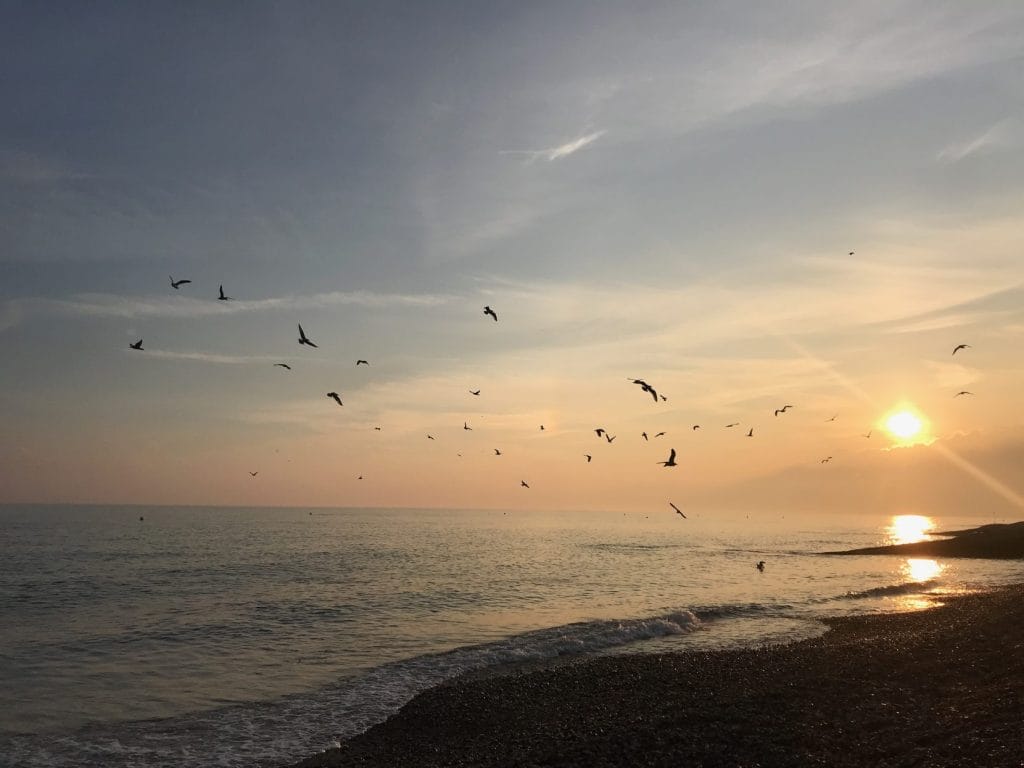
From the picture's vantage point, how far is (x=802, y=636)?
101ft

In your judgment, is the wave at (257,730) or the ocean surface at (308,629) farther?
the ocean surface at (308,629)

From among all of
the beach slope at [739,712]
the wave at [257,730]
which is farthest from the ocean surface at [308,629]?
the beach slope at [739,712]

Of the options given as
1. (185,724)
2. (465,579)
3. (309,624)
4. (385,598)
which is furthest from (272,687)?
(465,579)

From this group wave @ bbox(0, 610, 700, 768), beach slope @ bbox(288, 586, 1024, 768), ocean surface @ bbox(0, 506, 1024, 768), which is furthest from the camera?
ocean surface @ bbox(0, 506, 1024, 768)

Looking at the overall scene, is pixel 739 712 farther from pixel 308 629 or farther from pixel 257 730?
pixel 308 629

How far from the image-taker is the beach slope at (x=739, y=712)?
1435 centimetres

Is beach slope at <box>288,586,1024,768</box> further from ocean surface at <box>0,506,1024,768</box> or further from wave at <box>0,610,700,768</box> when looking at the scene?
ocean surface at <box>0,506,1024,768</box>

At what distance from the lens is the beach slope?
1435 centimetres

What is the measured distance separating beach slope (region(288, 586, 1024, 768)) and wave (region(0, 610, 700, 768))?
1209 mm

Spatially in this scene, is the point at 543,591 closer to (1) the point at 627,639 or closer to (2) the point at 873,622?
(1) the point at 627,639

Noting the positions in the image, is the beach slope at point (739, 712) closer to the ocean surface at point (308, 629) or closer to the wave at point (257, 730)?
the wave at point (257, 730)

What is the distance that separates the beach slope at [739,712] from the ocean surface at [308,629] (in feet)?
8.62

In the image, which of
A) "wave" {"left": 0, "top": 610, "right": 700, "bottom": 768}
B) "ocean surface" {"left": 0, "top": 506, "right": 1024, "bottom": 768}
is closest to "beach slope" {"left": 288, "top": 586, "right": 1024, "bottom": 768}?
"wave" {"left": 0, "top": 610, "right": 700, "bottom": 768}

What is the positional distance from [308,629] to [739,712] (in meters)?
24.9
